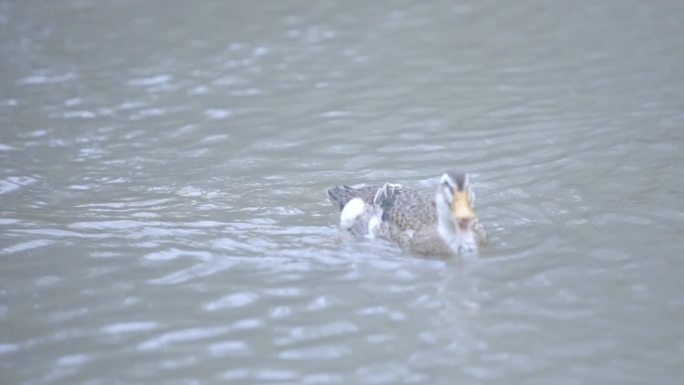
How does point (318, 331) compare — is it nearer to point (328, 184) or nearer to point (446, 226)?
point (446, 226)

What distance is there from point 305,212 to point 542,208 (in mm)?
2302

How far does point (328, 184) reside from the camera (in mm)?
10375

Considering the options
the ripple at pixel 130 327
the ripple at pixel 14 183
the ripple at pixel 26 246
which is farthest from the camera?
the ripple at pixel 14 183

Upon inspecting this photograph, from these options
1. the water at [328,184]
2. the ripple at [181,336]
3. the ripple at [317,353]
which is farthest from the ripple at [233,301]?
the ripple at [317,353]

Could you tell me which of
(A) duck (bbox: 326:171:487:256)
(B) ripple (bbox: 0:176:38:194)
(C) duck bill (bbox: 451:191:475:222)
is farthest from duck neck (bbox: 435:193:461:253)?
(B) ripple (bbox: 0:176:38:194)

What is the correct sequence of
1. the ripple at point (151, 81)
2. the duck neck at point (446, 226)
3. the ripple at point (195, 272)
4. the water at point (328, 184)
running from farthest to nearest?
the ripple at point (151, 81), the duck neck at point (446, 226), the ripple at point (195, 272), the water at point (328, 184)

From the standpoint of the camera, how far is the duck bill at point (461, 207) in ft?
26.0

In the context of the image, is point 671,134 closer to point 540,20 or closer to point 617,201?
point 617,201

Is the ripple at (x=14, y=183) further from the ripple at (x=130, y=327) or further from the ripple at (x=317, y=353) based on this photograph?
the ripple at (x=317, y=353)

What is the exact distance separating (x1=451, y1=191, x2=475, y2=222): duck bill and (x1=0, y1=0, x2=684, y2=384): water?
41 cm

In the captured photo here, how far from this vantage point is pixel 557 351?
6590 mm

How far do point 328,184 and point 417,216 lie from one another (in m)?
1.86

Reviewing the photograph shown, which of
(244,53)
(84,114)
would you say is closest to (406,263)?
(84,114)

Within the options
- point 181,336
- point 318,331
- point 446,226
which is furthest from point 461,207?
point 181,336
